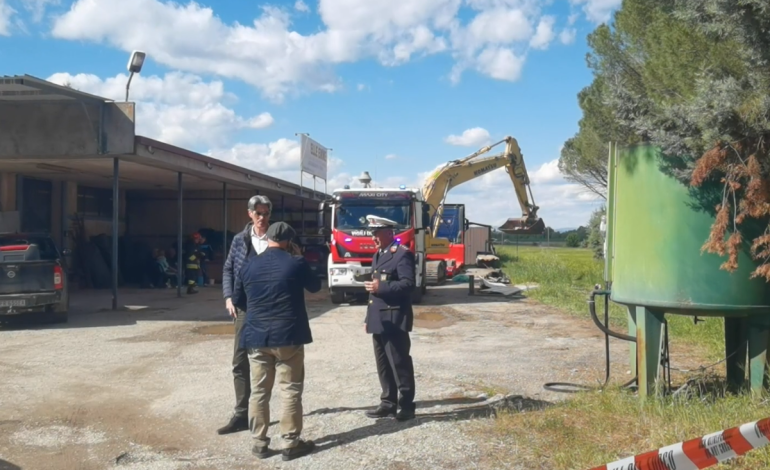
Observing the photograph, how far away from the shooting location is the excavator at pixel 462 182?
78.5 ft

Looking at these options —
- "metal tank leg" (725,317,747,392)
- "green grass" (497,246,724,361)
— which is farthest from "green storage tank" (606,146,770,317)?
"green grass" (497,246,724,361)

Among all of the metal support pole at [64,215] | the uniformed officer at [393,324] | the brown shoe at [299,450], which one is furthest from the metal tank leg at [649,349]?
the metal support pole at [64,215]

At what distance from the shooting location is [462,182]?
2438 cm

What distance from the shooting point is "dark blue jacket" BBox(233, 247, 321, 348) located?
5801 millimetres

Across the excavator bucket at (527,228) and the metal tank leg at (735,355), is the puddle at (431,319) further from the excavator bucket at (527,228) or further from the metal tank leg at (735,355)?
the excavator bucket at (527,228)

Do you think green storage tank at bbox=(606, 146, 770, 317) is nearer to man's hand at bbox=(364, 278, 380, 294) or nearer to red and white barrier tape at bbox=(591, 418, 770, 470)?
red and white barrier tape at bbox=(591, 418, 770, 470)

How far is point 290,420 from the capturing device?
5824 mm

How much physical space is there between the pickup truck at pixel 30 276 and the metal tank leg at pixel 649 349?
10.5 metres

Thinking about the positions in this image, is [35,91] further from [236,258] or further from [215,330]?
[236,258]

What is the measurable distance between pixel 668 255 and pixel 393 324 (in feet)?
7.82

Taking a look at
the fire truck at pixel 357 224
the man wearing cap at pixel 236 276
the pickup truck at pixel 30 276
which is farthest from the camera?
the fire truck at pixel 357 224

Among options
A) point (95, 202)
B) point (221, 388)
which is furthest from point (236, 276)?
point (95, 202)

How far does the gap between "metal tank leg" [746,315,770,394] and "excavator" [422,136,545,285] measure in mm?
16419

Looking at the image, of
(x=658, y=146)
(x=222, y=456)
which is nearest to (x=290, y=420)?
(x=222, y=456)
